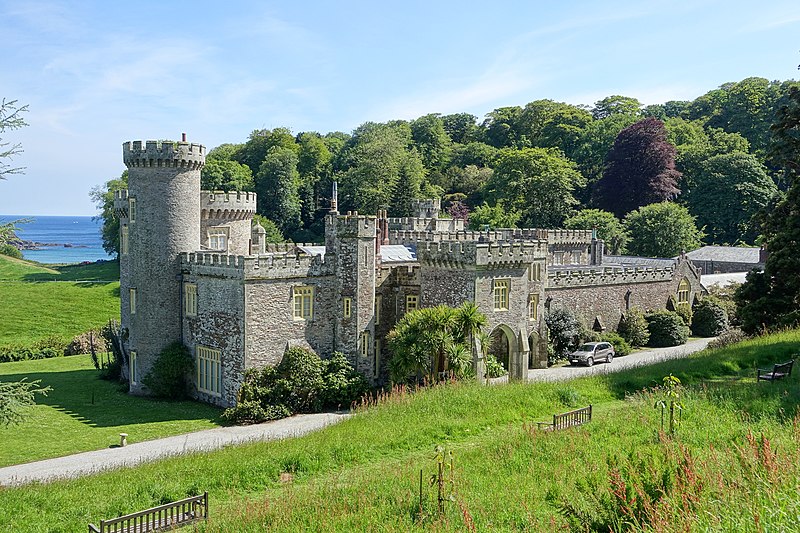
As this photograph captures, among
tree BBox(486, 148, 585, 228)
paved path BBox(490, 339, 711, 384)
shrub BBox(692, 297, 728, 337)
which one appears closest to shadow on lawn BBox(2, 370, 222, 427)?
paved path BBox(490, 339, 711, 384)

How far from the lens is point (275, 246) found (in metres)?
36.0

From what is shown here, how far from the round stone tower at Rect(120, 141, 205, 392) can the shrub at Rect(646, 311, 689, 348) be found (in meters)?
25.7

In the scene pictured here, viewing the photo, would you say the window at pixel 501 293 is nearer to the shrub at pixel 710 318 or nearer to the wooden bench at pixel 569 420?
the wooden bench at pixel 569 420

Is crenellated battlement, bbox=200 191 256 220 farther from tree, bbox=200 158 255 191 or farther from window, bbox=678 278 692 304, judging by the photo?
tree, bbox=200 158 255 191

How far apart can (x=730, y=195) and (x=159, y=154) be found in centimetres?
5490

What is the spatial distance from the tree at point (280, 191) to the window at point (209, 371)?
44.8 m

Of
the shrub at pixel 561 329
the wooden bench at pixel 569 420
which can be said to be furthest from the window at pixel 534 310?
the wooden bench at pixel 569 420

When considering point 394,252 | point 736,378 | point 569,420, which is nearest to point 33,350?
point 394,252

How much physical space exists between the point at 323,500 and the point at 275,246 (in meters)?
25.2

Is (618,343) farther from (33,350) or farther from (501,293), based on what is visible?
(33,350)

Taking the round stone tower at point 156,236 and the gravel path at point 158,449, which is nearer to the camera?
the gravel path at point 158,449

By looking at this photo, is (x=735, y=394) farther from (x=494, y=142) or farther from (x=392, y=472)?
(x=494, y=142)

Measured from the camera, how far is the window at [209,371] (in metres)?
28.5

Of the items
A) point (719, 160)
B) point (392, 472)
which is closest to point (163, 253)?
point (392, 472)
